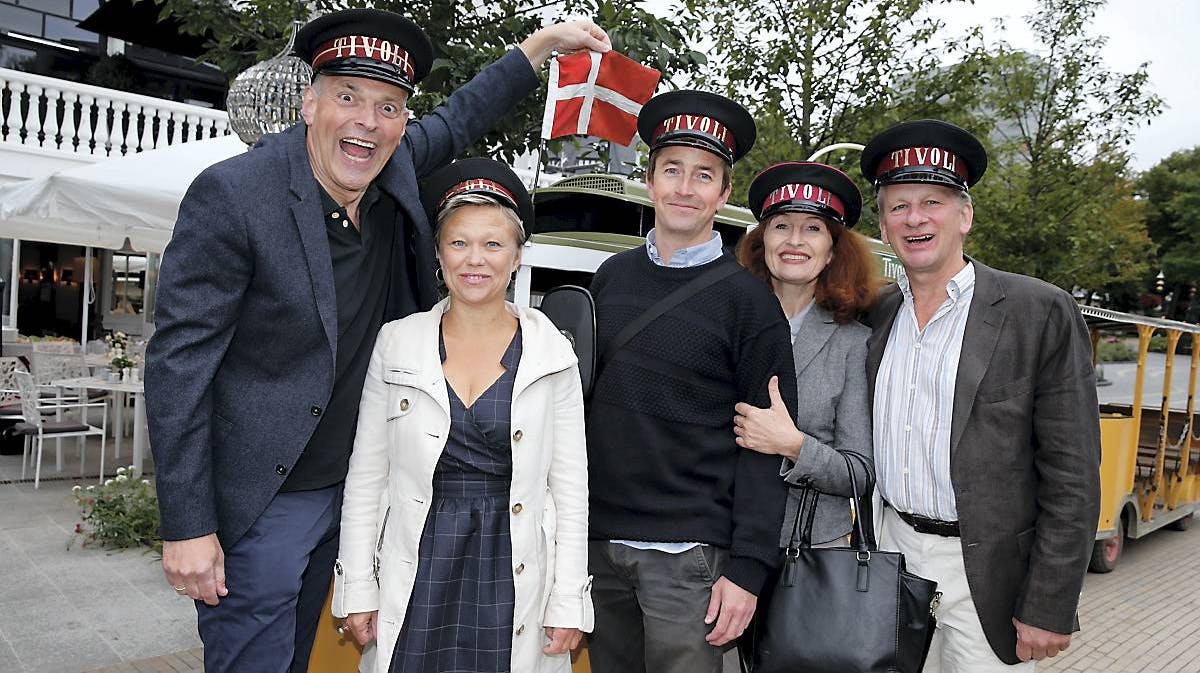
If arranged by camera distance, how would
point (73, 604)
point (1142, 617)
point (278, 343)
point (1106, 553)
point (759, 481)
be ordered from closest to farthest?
point (278, 343) < point (759, 481) < point (73, 604) < point (1142, 617) < point (1106, 553)

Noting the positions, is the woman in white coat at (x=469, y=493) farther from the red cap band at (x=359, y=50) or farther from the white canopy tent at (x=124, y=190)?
the white canopy tent at (x=124, y=190)

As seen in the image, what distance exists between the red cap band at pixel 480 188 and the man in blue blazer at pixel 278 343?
0.22 m

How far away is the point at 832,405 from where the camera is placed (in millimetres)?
2635

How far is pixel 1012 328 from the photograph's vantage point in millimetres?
2510

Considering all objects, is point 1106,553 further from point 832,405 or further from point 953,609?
point 832,405

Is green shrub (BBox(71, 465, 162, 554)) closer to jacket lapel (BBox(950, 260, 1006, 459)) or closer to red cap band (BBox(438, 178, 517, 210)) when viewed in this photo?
red cap band (BBox(438, 178, 517, 210))

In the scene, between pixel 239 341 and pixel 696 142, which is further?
pixel 696 142

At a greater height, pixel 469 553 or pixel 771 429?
pixel 771 429

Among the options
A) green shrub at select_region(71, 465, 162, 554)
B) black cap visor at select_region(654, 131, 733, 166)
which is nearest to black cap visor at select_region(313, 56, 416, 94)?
black cap visor at select_region(654, 131, 733, 166)

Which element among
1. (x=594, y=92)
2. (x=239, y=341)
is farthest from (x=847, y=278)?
(x=239, y=341)

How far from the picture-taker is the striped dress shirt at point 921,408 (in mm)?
2527

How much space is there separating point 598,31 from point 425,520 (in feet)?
6.14

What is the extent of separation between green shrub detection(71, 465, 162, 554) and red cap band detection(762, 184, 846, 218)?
5386 millimetres

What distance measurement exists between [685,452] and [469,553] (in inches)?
26.1
